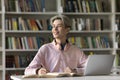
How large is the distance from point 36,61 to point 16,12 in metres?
2.40

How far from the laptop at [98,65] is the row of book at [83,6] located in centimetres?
274

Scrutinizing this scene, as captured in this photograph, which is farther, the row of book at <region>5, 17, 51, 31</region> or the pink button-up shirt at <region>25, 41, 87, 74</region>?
the row of book at <region>5, 17, 51, 31</region>

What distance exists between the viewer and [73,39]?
564 cm

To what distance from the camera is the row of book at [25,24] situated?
5441 millimetres

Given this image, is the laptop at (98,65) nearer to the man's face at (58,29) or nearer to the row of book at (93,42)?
the man's face at (58,29)

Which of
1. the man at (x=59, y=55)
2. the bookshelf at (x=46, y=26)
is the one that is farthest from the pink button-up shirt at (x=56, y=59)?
the bookshelf at (x=46, y=26)

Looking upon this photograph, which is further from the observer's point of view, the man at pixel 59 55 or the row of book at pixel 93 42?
the row of book at pixel 93 42

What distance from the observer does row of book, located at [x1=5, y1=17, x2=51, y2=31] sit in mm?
5441

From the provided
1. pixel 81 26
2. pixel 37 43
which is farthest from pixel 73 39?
pixel 37 43

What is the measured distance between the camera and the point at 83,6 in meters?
5.66

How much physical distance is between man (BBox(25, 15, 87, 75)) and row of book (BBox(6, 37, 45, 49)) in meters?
2.15

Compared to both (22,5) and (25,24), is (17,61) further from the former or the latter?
(22,5)

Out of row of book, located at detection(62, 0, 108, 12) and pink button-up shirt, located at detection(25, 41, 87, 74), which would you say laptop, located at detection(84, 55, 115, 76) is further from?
row of book, located at detection(62, 0, 108, 12)

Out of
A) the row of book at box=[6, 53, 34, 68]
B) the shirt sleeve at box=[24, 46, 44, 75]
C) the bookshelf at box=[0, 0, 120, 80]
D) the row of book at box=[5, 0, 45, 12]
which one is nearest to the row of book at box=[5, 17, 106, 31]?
the bookshelf at box=[0, 0, 120, 80]
